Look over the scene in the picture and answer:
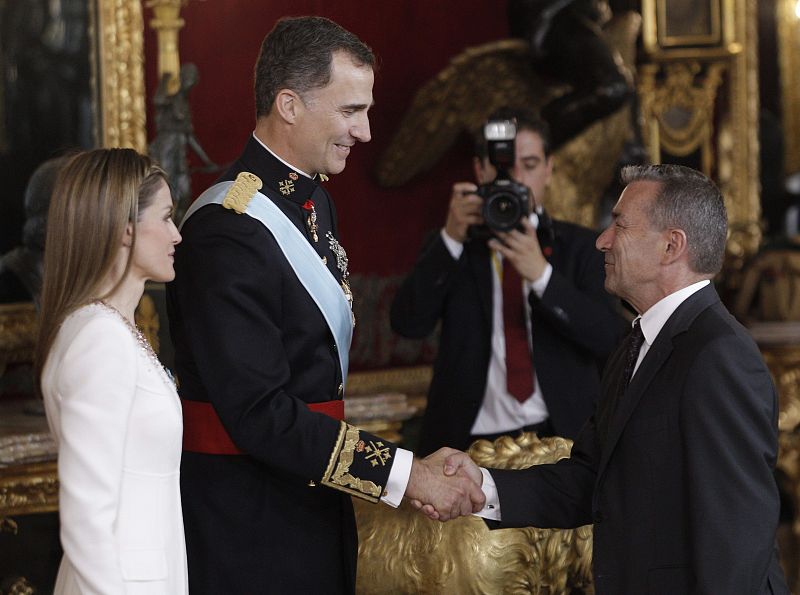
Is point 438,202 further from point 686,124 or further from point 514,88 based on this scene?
point 686,124

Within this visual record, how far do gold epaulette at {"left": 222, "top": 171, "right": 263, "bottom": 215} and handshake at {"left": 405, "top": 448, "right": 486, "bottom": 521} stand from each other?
62 centimetres

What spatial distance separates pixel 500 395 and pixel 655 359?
1.22 metres

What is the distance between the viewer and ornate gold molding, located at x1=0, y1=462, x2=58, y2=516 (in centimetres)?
330

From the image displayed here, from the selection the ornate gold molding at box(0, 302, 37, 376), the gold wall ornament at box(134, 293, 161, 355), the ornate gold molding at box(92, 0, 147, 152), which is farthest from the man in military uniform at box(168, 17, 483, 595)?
the ornate gold molding at box(92, 0, 147, 152)

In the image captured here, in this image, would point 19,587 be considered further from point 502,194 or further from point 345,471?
point 502,194

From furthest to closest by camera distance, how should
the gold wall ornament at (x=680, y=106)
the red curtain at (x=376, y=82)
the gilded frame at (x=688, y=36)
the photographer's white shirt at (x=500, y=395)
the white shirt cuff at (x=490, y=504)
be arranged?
the gold wall ornament at (x=680, y=106)
the gilded frame at (x=688, y=36)
the red curtain at (x=376, y=82)
the photographer's white shirt at (x=500, y=395)
the white shirt cuff at (x=490, y=504)

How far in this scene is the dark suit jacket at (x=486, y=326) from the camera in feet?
11.1

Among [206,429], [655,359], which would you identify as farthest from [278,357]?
[655,359]

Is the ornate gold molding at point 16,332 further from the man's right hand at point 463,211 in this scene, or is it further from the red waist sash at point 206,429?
the red waist sash at point 206,429

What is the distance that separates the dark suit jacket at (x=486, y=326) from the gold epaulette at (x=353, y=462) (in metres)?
1.08

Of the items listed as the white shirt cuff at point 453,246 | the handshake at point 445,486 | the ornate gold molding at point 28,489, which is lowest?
the ornate gold molding at point 28,489

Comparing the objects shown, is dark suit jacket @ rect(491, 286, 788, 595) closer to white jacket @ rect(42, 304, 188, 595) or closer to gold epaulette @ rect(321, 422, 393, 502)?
gold epaulette @ rect(321, 422, 393, 502)

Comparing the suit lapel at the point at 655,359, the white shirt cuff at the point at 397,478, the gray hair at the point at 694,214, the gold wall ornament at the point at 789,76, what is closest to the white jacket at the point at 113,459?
the white shirt cuff at the point at 397,478

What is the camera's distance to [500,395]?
347 cm
